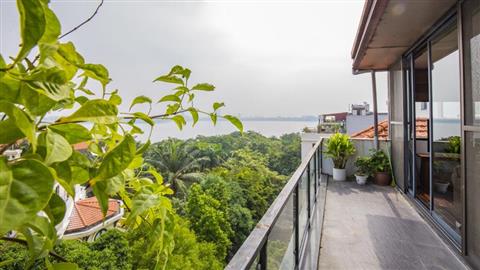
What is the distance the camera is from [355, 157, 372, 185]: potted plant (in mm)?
5319

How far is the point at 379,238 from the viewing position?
119 inches

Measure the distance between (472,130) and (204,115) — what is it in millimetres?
2543

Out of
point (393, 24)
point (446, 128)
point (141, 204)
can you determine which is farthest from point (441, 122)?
point (141, 204)

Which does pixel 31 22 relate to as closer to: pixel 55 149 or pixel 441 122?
pixel 55 149

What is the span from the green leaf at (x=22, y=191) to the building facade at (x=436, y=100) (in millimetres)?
2821

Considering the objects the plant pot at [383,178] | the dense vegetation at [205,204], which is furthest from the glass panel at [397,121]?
the dense vegetation at [205,204]

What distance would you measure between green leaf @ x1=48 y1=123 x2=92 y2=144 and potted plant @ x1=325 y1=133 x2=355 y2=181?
5.72 m

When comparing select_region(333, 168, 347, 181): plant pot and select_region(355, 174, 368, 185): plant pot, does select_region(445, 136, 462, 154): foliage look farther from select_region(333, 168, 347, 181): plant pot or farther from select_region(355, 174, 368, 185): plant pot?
select_region(333, 168, 347, 181): plant pot

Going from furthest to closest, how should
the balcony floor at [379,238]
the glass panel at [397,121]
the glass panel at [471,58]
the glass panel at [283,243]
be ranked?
the glass panel at [397,121]
the balcony floor at [379,238]
the glass panel at [471,58]
the glass panel at [283,243]

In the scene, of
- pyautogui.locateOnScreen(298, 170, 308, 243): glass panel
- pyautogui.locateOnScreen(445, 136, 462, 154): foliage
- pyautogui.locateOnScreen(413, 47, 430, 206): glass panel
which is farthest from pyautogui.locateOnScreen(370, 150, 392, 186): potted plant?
pyautogui.locateOnScreen(298, 170, 308, 243): glass panel

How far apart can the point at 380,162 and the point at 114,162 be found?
5.66 metres

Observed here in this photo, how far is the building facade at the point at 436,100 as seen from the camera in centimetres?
233

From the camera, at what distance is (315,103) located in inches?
910

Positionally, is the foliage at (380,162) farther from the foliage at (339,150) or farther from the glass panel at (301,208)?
the glass panel at (301,208)
